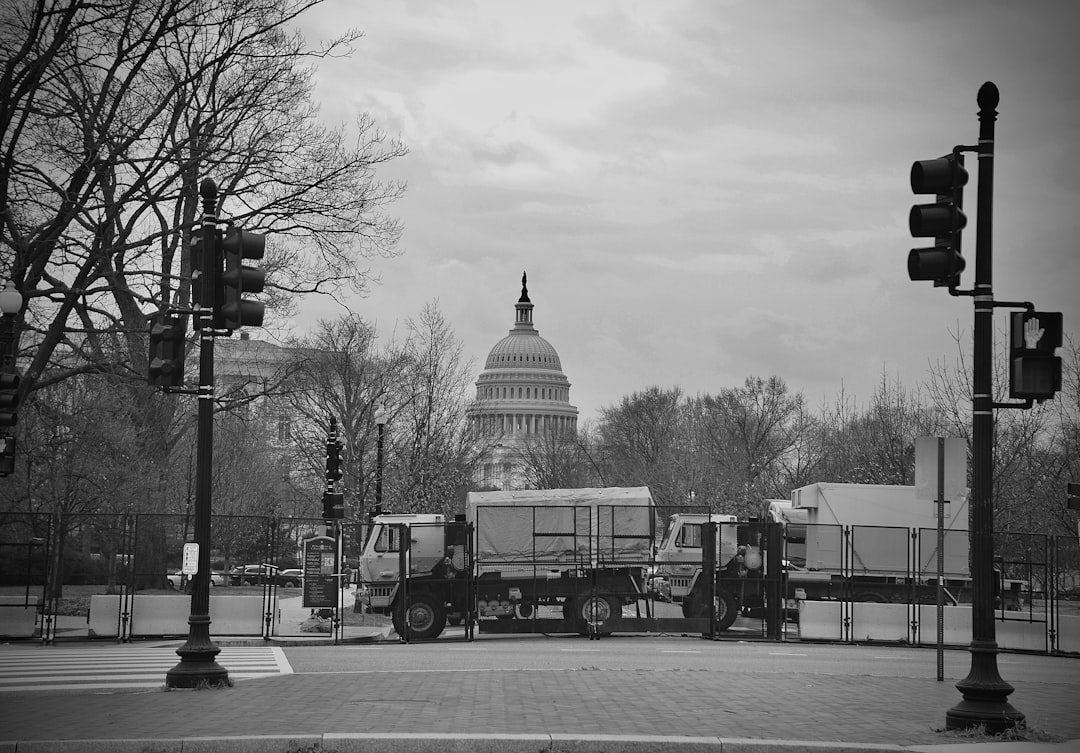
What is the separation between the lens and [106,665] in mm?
A: 19875

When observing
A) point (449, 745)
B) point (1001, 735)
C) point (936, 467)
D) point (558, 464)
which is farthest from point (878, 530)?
point (558, 464)

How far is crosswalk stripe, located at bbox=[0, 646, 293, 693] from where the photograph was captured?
17.0 metres

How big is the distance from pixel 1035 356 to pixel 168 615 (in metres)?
19.6

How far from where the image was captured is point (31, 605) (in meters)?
26.0

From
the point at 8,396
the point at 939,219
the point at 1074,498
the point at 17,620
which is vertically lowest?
the point at 17,620

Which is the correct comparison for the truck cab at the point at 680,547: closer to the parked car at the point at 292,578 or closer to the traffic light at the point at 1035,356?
the traffic light at the point at 1035,356

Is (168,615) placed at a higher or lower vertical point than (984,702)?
lower

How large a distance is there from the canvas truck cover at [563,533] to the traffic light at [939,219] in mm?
16639


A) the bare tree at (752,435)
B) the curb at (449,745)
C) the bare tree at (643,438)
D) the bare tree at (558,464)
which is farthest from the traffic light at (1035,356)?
the bare tree at (558,464)

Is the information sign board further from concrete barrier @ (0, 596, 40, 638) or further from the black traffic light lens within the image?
the black traffic light lens

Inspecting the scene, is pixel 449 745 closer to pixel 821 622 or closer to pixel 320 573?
pixel 320 573

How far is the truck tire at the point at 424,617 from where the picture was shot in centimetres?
2780

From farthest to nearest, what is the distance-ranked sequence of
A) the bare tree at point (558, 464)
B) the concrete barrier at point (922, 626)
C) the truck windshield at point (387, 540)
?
the bare tree at point (558, 464) < the truck windshield at point (387, 540) < the concrete barrier at point (922, 626)

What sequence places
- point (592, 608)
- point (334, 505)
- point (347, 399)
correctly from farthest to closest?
point (347, 399), point (334, 505), point (592, 608)
